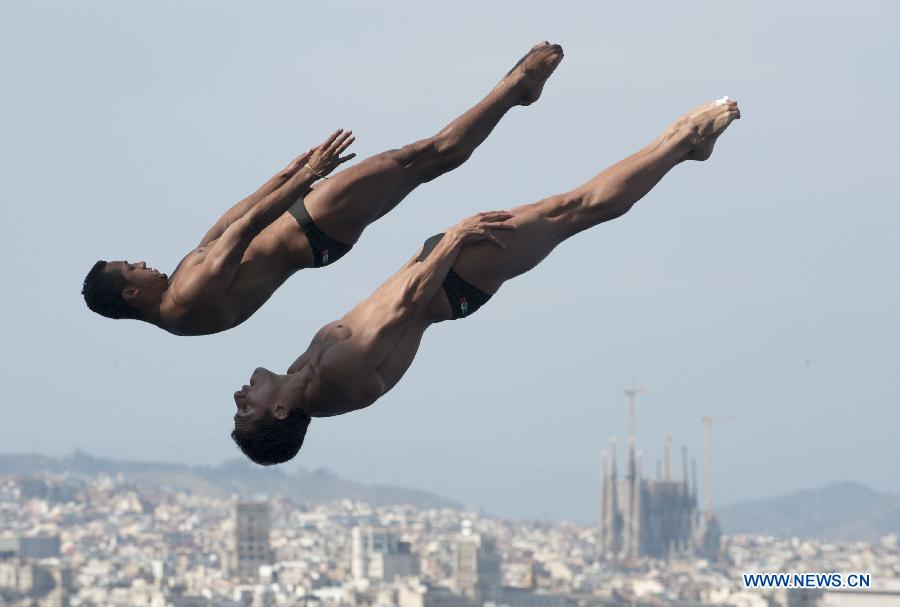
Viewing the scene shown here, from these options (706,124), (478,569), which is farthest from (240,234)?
(478,569)

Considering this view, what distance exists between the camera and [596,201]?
1050 centimetres

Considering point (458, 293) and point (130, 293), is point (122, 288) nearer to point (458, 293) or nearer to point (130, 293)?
point (130, 293)

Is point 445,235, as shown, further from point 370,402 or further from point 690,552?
point 690,552

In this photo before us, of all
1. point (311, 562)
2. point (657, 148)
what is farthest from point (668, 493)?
point (657, 148)

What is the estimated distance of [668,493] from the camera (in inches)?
7249

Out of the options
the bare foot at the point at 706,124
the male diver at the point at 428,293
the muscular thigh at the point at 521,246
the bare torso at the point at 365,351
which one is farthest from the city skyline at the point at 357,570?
the bare torso at the point at 365,351

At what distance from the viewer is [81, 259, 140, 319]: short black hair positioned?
10195 mm

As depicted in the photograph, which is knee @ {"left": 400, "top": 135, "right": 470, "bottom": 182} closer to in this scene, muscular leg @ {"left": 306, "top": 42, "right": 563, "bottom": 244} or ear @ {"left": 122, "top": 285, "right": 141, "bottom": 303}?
muscular leg @ {"left": 306, "top": 42, "right": 563, "bottom": 244}

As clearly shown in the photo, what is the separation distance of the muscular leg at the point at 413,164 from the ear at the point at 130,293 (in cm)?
92

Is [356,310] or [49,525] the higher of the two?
[49,525]

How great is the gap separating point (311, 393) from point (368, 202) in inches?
43.8

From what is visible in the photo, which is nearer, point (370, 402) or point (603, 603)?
point (370, 402)

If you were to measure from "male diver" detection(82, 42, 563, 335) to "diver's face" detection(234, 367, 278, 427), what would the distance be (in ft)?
1.76

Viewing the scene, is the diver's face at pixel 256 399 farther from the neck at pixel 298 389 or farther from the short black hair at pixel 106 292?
the short black hair at pixel 106 292
